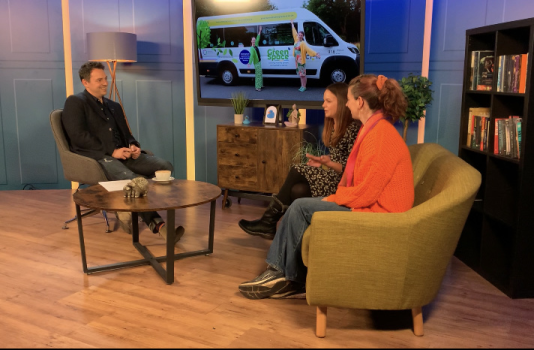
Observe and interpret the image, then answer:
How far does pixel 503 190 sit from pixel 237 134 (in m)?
2.36

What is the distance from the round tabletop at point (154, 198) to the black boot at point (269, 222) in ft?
1.11

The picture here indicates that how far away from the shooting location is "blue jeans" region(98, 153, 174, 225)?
3914mm

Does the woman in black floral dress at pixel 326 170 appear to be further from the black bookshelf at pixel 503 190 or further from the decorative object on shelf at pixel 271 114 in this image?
the decorative object on shelf at pixel 271 114

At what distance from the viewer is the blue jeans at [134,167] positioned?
12.8 ft

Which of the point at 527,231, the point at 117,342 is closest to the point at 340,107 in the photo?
the point at 527,231

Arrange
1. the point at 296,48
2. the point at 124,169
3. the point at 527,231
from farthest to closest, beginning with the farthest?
the point at 296,48
the point at 124,169
the point at 527,231

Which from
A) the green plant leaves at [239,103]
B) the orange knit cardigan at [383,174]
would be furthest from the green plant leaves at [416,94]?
the orange knit cardigan at [383,174]

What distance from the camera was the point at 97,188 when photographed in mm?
3305

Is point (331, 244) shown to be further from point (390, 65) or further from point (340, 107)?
point (390, 65)

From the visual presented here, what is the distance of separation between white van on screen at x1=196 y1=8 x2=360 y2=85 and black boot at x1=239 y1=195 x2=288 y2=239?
1.68 metres

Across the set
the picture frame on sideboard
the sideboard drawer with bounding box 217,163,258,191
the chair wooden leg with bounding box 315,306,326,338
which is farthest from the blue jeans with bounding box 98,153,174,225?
the chair wooden leg with bounding box 315,306,326,338

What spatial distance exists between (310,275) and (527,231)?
1330 mm

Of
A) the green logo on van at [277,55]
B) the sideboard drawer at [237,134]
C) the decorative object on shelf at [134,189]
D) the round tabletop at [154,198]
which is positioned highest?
the green logo on van at [277,55]

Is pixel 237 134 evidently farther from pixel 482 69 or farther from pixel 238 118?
pixel 482 69
